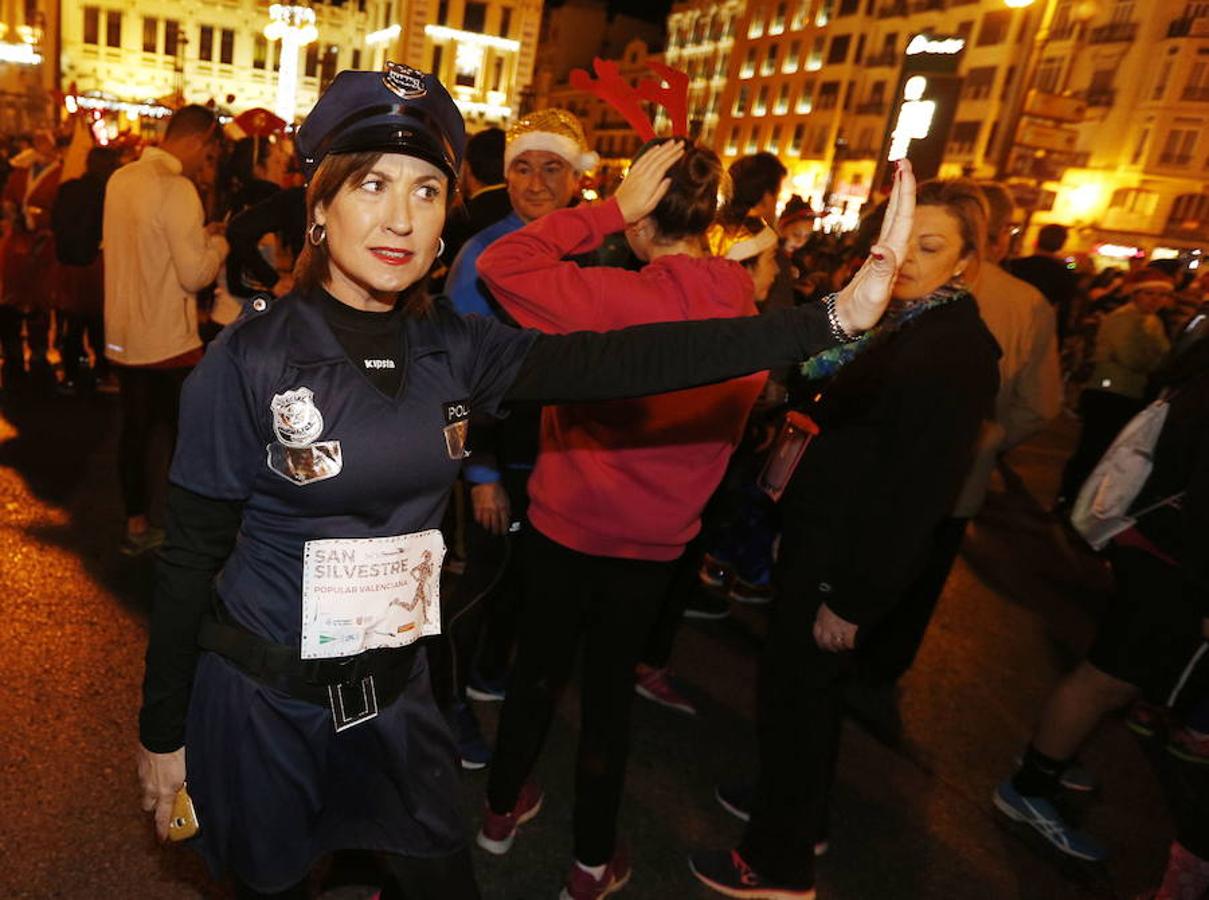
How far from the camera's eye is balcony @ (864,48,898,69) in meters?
51.9

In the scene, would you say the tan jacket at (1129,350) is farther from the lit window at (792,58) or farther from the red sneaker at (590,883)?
the lit window at (792,58)

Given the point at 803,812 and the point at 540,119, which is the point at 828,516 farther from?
the point at 540,119

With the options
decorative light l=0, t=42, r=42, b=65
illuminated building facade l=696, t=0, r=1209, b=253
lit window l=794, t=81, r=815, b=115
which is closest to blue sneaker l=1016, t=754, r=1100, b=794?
illuminated building facade l=696, t=0, r=1209, b=253

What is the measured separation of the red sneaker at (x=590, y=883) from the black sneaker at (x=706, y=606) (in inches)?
87.9

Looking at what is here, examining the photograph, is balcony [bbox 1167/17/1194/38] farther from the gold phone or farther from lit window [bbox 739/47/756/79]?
the gold phone

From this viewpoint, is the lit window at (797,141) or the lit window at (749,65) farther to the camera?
the lit window at (749,65)

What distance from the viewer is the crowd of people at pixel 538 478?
1.59 meters

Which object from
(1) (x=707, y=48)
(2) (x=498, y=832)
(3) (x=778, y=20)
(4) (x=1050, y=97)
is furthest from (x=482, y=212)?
(1) (x=707, y=48)

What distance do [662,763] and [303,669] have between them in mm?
2330

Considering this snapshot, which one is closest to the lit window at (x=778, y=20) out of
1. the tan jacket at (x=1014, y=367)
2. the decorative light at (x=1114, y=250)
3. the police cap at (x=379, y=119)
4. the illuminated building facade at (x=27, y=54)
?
the decorative light at (x=1114, y=250)

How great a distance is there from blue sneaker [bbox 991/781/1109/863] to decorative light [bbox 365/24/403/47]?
62542 mm

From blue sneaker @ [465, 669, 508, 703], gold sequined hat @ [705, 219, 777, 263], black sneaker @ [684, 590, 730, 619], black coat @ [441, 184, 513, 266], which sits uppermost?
gold sequined hat @ [705, 219, 777, 263]

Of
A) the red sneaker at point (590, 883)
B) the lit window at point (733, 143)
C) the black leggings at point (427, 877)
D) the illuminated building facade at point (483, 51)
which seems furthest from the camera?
the lit window at point (733, 143)

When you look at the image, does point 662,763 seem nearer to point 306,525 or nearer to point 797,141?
point 306,525
